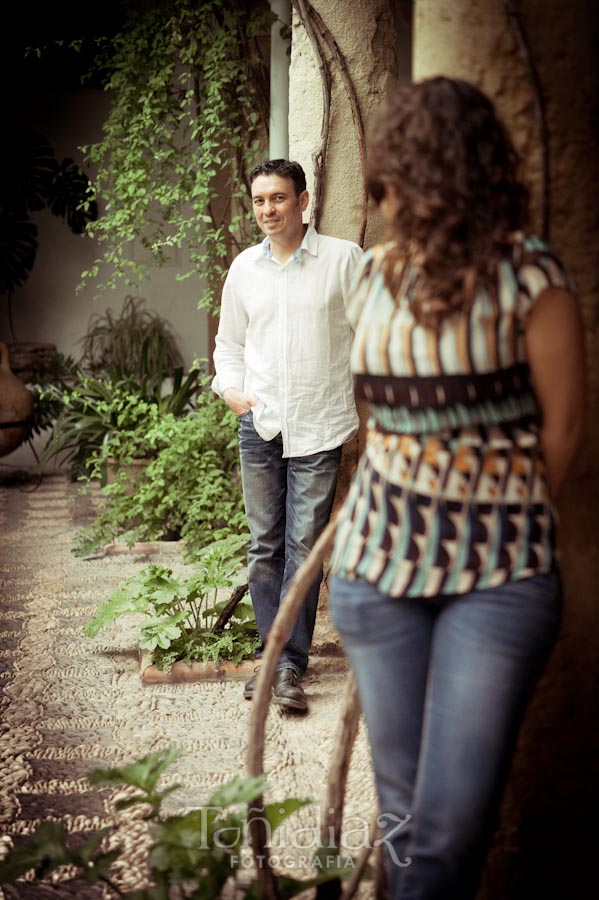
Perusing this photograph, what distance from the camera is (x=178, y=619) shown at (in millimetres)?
4148

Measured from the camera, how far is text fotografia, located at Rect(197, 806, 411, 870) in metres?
1.83

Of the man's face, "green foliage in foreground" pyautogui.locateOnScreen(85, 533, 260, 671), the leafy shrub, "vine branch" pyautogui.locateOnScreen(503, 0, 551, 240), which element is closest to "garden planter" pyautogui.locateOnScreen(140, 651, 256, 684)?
"green foliage in foreground" pyautogui.locateOnScreen(85, 533, 260, 671)

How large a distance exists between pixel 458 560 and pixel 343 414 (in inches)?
78.6

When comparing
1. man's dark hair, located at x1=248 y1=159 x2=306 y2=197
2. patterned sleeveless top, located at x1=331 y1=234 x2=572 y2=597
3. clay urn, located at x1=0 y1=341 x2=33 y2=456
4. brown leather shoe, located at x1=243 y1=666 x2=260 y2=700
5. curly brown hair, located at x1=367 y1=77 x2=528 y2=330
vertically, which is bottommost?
brown leather shoe, located at x1=243 y1=666 x2=260 y2=700

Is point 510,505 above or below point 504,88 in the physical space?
below

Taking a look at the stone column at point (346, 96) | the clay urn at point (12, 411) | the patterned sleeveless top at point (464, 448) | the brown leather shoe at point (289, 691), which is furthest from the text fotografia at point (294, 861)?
the clay urn at point (12, 411)

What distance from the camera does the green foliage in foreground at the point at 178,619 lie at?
412cm

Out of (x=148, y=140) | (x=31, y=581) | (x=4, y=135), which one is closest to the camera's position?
(x=31, y=581)

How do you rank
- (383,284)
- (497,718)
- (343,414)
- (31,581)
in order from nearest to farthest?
(497,718)
(383,284)
(343,414)
(31,581)

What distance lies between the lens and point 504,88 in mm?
1958

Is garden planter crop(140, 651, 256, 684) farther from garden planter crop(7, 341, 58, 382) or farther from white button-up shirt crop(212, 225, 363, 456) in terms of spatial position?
garden planter crop(7, 341, 58, 382)

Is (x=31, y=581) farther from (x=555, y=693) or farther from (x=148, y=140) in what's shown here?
(x=555, y=693)

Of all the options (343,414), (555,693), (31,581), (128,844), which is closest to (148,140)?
(31,581)

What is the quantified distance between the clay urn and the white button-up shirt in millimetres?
4285
